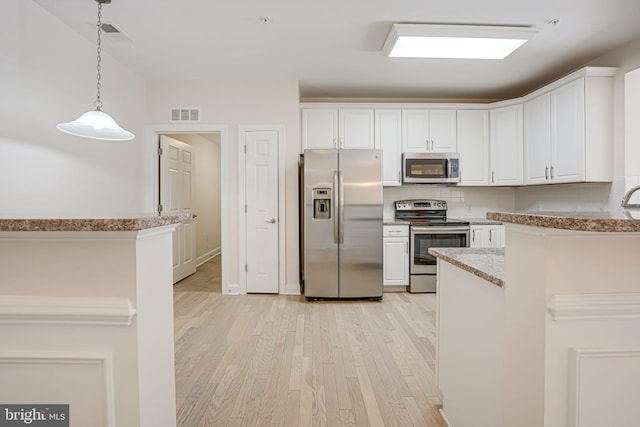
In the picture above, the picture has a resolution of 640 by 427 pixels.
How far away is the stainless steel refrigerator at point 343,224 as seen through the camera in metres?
3.89

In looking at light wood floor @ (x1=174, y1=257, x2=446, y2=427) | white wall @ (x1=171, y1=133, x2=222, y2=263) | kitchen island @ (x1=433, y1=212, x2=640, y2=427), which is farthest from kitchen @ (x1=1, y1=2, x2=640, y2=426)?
white wall @ (x1=171, y1=133, x2=222, y2=263)

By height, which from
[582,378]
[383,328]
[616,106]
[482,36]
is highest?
[482,36]

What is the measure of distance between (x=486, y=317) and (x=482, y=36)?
2.56 metres

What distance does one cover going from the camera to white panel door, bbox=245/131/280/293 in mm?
4148

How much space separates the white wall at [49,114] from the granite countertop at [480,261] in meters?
2.01

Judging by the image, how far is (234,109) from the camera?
4.15 metres

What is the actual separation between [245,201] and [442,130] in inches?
108

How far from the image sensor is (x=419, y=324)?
125 inches

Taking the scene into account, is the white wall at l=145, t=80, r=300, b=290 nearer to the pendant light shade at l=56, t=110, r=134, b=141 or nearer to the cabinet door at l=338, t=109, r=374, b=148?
the cabinet door at l=338, t=109, r=374, b=148

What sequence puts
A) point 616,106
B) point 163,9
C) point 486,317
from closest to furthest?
point 486,317 → point 163,9 → point 616,106

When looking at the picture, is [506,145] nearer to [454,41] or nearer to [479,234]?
[479,234]

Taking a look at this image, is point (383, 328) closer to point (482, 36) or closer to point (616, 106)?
point (482, 36)

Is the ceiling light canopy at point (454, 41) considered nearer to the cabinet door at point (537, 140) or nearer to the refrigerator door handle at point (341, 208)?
the cabinet door at point (537, 140)

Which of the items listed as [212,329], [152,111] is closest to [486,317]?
[212,329]
